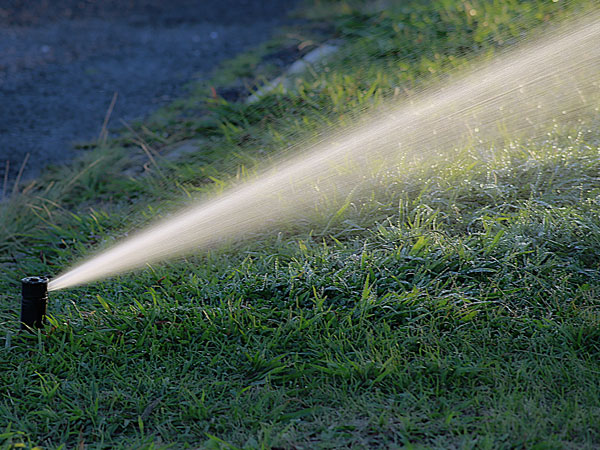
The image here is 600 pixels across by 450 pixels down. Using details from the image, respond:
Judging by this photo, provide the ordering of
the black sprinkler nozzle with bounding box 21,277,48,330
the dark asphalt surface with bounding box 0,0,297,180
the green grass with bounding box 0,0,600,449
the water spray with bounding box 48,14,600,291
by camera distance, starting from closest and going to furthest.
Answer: the green grass with bounding box 0,0,600,449 → the black sprinkler nozzle with bounding box 21,277,48,330 → the water spray with bounding box 48,14,600,291 → the dark asphalt surface with bounding box 0,0,297,180

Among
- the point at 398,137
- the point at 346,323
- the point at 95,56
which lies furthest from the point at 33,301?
the point at 95,56

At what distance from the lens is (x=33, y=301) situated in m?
2.62

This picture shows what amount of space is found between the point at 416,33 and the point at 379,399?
4.07 metres

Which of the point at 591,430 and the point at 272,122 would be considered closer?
→ the point at 591,430

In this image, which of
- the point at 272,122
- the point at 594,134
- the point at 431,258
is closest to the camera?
the point at 431,258

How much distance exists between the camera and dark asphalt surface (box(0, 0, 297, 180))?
5410 mm

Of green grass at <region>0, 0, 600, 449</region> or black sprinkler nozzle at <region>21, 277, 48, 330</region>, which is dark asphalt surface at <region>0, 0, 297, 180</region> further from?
black sprinkler nozzle at <region>21, 277, 48, 330</region>

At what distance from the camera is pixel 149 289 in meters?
2.97

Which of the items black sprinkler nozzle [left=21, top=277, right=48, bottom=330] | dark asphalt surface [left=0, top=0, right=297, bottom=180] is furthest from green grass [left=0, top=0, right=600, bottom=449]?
dark asphalt surface [left=0, top=0, right=297, bottom=180]

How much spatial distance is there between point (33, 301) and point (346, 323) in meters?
1.30

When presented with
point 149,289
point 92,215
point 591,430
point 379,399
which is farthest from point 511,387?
point 92,215

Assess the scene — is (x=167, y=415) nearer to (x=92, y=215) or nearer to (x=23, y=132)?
(x=92, y=215)

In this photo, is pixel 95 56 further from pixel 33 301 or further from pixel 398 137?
pixel 33 301

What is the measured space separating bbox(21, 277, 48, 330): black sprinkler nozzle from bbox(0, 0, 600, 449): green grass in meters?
0.07
